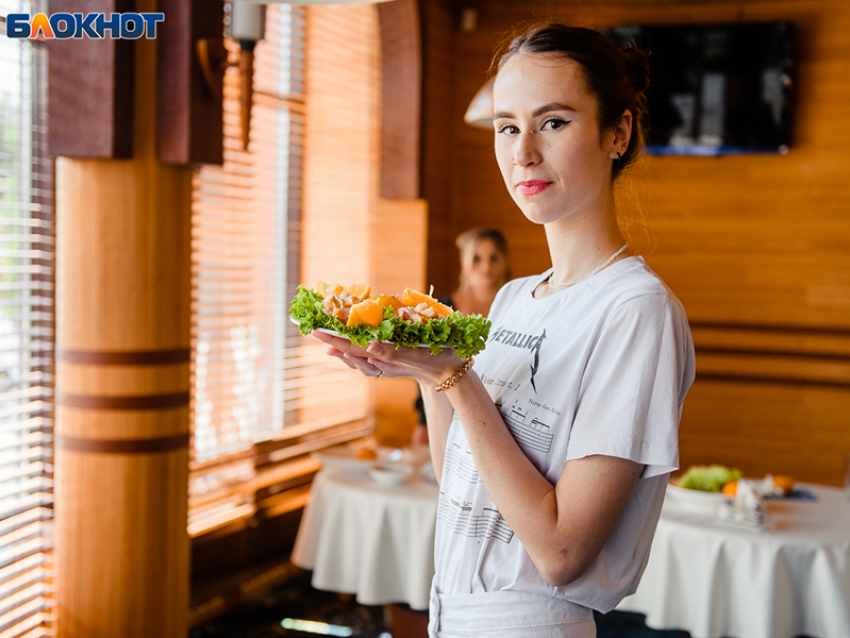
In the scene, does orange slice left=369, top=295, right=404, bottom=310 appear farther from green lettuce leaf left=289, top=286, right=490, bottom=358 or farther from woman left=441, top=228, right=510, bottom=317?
woman left=441, top=228, right=510, bottom=317

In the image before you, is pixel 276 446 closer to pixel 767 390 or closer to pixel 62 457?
pixel 62 457

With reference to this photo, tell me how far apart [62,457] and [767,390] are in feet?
14.1

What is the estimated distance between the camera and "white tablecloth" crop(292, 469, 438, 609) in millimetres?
2938

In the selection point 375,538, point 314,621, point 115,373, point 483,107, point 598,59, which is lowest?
point 314,621

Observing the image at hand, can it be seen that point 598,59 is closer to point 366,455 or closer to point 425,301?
point 425,301

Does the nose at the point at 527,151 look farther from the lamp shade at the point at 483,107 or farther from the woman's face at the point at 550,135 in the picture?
the lamp shade at the point at 483,107

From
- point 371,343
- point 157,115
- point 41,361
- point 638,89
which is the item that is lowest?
point 41,361

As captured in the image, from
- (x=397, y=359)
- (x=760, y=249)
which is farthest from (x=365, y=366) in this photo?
(x=760, y=249)

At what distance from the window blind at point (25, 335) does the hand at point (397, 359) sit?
7.24ft

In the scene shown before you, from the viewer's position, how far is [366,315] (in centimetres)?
117

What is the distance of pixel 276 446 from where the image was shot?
14.6ft

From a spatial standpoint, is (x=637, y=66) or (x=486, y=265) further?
(x=486, y=265)

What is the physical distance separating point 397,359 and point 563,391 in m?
0.24

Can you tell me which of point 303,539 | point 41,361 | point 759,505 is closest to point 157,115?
point 41,361
